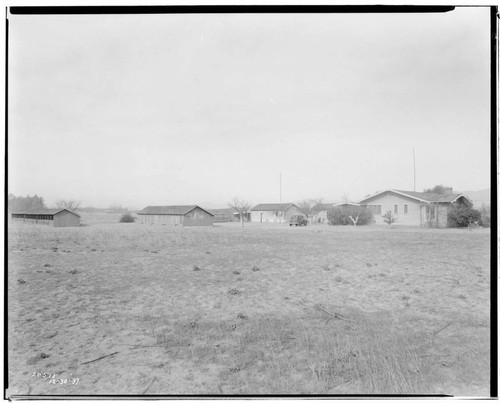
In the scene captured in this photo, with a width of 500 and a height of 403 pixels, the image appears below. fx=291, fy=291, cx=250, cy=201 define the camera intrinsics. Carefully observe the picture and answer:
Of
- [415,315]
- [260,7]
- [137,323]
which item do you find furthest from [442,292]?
[260,7]

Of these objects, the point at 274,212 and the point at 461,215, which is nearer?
the point at 461,215

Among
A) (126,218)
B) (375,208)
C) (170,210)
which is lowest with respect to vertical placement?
(126,218)

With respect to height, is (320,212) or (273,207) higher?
(273,207)

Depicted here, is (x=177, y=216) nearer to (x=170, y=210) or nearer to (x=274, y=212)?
(x=170, y=210)

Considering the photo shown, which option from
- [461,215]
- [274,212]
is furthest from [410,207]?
[274,212]

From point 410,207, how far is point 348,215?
10.1 ft

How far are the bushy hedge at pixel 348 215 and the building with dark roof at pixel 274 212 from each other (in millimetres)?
6500

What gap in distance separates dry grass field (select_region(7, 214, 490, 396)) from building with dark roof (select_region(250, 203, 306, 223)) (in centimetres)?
1822

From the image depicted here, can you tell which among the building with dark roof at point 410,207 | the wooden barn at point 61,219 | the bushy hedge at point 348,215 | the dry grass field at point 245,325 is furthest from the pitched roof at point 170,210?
the dry grass field at point 245,325

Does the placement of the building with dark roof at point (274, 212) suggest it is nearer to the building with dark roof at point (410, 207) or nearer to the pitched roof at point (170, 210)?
the pitched roof at point (170, 210)

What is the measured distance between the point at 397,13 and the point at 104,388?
5.15 meters

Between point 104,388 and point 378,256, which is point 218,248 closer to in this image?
point 378,256

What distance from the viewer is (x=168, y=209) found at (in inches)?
Result: 846

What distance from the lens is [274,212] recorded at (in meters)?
25.1
